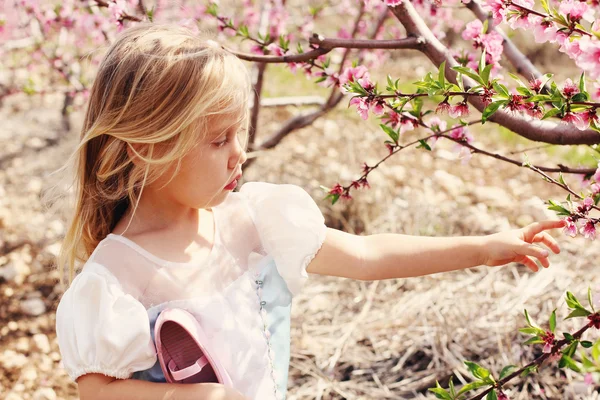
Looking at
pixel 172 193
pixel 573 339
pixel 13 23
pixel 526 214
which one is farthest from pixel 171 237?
pixel 13 23

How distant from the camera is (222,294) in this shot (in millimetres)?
1784

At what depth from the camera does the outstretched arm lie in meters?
1.81

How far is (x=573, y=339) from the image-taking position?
134cm

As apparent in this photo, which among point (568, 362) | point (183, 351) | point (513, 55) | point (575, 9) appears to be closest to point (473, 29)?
A: point (513, 55)

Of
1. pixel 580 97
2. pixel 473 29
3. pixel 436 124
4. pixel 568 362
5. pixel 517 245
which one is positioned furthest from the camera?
pixel 436 124

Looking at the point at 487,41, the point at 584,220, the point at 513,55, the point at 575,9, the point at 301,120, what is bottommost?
the point at 301,120

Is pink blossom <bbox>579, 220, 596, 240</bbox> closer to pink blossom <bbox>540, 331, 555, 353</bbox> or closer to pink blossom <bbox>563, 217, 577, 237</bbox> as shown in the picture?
pink blossom <bbox>563, 217, 577, 237</bbox>

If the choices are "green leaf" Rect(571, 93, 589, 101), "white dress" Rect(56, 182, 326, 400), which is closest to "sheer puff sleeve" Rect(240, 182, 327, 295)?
"white dress" Rect(56, 182, 326, 400)

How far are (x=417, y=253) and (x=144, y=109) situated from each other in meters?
0.81

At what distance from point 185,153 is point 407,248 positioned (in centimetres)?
66

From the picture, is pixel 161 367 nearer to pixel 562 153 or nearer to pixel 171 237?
pixel 171 237

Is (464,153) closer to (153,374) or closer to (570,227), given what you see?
(570,227)

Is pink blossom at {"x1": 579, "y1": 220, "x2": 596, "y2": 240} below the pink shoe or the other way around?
the other way around

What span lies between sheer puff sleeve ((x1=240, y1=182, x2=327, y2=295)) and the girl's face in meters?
0.22
